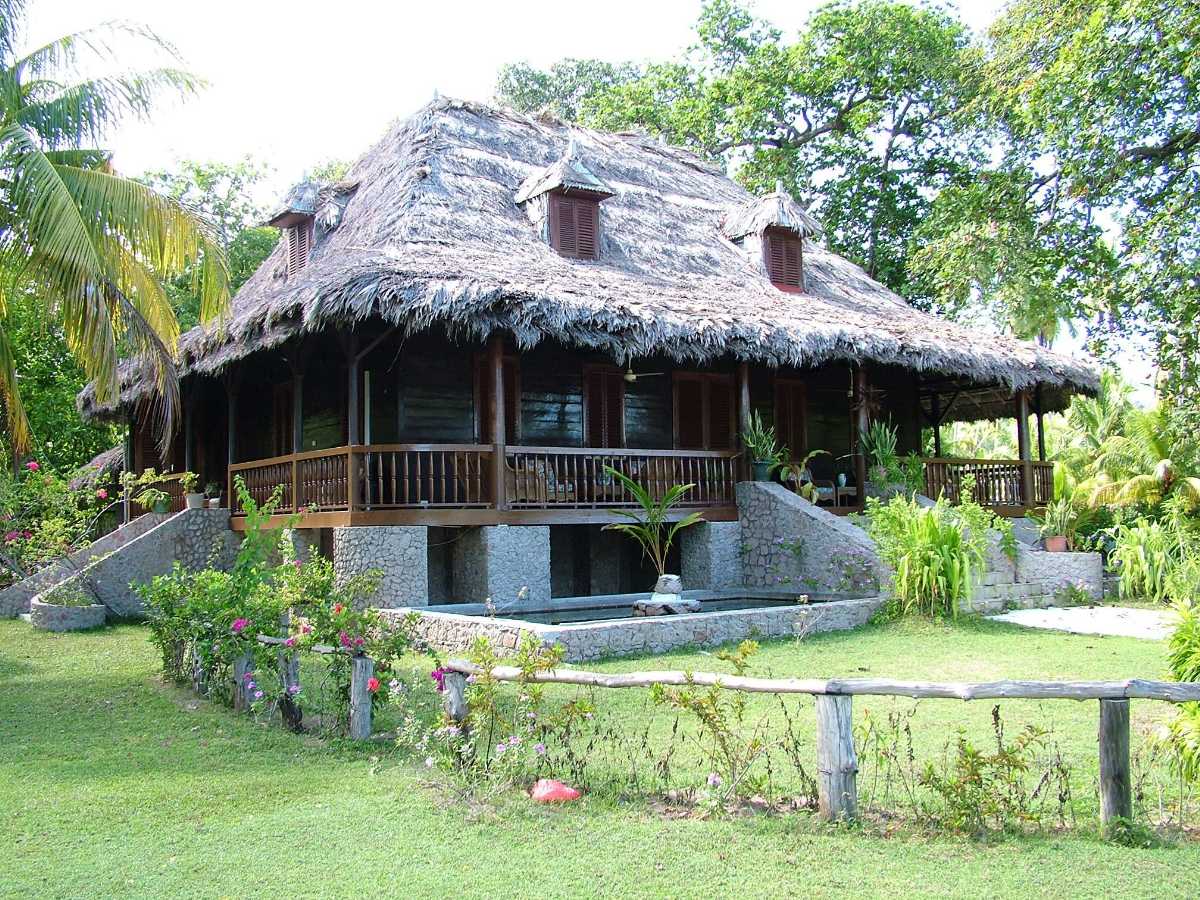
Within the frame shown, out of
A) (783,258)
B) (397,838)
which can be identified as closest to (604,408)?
(783,258)

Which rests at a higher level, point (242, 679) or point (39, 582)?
point (39, 582)

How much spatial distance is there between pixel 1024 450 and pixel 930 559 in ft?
24.2

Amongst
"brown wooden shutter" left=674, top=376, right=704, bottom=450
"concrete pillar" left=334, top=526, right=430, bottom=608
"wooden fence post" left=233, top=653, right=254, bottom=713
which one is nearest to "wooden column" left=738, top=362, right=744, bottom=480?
"brown wooden shutter" left=674, top=376, right=704, bottom=450

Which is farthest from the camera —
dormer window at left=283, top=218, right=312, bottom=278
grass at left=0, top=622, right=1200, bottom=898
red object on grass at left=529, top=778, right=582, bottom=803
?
dormer window at left=283, top=218, right=312, bottom=278

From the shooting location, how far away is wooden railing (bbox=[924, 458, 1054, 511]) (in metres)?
16.4

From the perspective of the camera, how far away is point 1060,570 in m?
13.5

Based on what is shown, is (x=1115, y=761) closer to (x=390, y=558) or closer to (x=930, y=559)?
(x=930, y=559)

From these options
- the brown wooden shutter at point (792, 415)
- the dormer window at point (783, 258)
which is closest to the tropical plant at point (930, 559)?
the brown wooden shutter at point (792, 415)

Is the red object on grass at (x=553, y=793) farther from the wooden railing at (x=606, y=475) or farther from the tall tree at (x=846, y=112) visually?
the tall tree at (x=846, y=112)

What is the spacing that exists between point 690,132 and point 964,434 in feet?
64.3

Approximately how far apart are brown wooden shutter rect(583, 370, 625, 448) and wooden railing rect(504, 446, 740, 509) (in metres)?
0.63

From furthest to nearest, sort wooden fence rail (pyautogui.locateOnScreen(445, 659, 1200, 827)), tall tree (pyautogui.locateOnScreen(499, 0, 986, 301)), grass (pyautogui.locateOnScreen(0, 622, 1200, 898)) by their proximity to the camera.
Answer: tall tree (pyautogui.locateOnScreen(499, 0, 986, 301)), wooden fence rail (pyautogui.locateOnScreen(445, 659, 1200, 827)), grass (pyautogui.locateOnScreen(0, 622, 1200, 898))

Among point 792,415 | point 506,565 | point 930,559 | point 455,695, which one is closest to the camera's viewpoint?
point 455,695

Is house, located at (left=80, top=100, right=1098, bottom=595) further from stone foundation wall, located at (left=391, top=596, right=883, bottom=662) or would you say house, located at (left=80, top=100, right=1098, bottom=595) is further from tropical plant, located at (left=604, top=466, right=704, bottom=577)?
stone foundation wall, located at (left=391, top=596, right=883, bottom=662)
